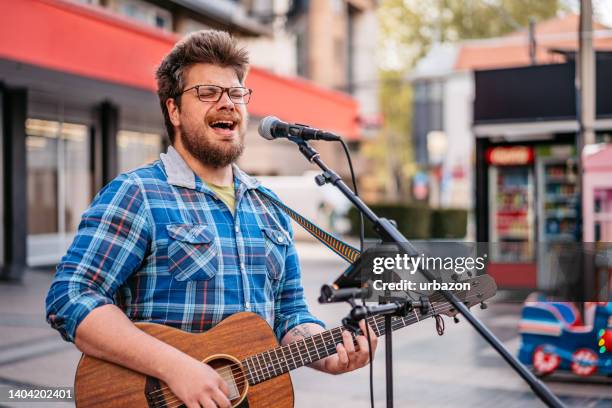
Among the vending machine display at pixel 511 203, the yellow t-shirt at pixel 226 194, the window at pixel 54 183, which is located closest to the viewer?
the yellow t-shirt at pixel 226 194

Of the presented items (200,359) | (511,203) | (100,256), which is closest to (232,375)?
(200,359)

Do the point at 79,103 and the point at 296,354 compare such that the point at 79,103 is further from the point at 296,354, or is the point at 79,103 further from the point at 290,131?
the point at 296,354

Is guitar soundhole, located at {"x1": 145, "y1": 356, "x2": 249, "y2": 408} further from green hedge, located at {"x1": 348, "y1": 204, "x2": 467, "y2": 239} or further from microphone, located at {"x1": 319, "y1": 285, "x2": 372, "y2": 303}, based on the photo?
green hedge, located at {"x1": 348, "y1": 204, "x2": 467, "y2": 239}

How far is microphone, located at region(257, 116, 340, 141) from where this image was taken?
105 inches

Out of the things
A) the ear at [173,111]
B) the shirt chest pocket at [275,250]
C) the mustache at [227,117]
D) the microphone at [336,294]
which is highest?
the ear at [173,111]

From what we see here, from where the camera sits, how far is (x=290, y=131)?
2754 millimetres

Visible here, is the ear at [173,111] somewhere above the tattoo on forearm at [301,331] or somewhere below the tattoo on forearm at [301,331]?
above

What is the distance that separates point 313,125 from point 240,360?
13872 millimetres

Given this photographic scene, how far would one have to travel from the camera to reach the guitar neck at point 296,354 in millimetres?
2758

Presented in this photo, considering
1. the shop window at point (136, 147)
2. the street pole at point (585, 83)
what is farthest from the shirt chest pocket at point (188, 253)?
the shop window at point (136, 147)

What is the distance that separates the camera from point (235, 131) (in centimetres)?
290

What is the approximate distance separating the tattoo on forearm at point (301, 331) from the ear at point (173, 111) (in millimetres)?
895

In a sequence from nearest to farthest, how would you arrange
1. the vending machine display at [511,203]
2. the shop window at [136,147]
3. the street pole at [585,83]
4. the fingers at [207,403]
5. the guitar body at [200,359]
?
the fingers at [207,403] → the guitar body at [200,359] → the street pole at [585,83] → the vending machine display at [511,203] → the shop window at [136,147]

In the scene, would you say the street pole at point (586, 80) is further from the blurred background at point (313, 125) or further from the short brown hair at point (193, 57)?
the short brown hair at point (193, 57)
